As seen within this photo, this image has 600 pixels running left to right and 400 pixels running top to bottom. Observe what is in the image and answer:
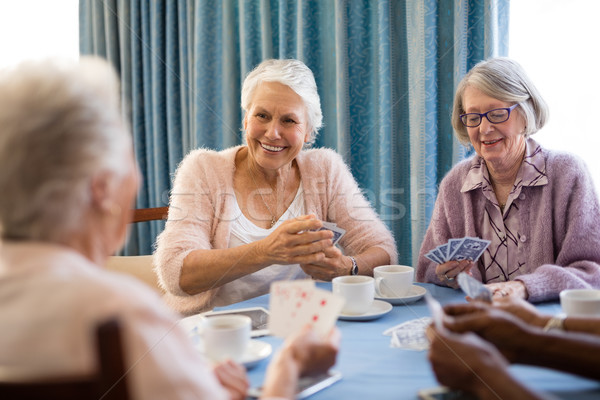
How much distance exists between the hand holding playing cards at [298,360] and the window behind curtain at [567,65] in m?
1.89

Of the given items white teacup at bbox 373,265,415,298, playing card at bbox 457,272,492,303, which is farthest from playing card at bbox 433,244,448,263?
playing card at bbox 457,272,492,303

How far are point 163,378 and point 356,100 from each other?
244cm

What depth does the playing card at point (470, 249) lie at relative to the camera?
1604mm

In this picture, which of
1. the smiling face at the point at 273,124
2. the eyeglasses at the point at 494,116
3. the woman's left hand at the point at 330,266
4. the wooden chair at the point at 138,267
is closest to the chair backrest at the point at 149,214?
the wooden chair at the point at 138,267

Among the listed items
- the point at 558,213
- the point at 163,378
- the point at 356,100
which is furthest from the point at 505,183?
the point at 163,378

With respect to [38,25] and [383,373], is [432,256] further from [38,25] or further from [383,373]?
[38,25]

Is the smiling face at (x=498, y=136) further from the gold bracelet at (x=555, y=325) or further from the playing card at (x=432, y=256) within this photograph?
the gold bracelet at (x=555, y=325)

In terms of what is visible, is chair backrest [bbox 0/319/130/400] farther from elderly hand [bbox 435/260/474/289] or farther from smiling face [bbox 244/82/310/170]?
smiling face [bbox 244/82/310/170]

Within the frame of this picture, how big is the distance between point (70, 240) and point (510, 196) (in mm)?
1621

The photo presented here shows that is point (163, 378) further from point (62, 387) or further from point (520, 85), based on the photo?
point (520, 85)

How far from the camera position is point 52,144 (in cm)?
66

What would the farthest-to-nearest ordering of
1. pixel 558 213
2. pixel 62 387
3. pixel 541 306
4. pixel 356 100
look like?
pixel 356 100
pixel 558 213
pixel 541 306
pixel 62 387

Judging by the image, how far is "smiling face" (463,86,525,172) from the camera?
74.7 inches

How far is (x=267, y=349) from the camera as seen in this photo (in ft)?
3.73
